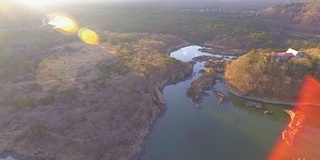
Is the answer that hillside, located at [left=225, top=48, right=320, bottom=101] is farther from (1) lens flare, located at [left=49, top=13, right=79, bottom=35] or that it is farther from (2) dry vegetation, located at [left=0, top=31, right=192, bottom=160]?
(1) lens flare, located at [left=49, top=13, right=79, bottom=35]

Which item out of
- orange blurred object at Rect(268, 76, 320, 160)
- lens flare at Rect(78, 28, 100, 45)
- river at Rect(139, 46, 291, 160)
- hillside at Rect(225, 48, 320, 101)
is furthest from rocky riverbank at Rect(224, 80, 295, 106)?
lens flare at Rect(78, 28, 100, 45)

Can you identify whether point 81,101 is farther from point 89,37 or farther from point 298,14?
point 298,14

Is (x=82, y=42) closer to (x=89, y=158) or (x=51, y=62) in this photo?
(x=51, y=62)

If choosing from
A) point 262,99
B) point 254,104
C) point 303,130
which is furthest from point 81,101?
point 303,130

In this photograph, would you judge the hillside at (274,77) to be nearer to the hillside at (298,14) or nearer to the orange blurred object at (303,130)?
the orange blurred object at (303,130)

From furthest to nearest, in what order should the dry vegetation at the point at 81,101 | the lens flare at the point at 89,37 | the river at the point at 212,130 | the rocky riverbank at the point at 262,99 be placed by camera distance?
the lens flare at the point at 89,37 < the rocky riverbank at the point at 262,99 < the river at the point at 212,130 < the dry vegetation at the point at 81,101

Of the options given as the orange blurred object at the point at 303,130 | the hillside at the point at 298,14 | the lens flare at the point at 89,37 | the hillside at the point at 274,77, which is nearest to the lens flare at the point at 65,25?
the lens flare at the point at 89,37
